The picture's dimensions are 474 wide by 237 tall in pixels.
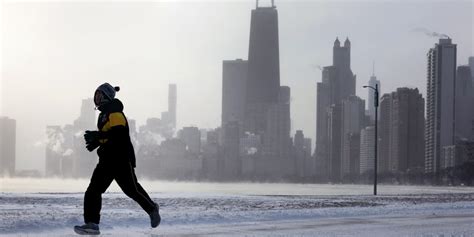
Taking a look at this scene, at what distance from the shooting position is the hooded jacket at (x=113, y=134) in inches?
368

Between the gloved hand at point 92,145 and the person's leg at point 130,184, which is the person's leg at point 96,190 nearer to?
the person's leg at point 130,184

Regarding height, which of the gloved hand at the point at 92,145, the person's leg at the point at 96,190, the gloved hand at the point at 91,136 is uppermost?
the gloved hand at the point at 91,136

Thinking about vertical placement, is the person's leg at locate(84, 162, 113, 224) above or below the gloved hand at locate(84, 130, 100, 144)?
below

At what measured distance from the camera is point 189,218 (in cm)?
1370

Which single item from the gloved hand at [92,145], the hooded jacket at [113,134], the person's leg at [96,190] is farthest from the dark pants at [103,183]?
the gloved hand at [92,145]

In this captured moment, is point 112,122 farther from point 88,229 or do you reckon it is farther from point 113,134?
point 88,229

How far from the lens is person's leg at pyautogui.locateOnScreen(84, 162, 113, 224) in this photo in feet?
31.4

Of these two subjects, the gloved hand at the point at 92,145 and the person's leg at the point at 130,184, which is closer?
the gloved hand at the point at 92,145

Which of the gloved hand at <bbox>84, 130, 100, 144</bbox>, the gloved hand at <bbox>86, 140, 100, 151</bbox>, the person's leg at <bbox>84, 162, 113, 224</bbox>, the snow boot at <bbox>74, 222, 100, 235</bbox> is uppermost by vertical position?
the gloved hand at <bbox>84, 130, 100, 144</bbox>

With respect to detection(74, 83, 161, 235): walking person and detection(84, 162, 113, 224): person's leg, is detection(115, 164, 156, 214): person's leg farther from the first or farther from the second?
detection(84, 162, 113, 224): person's leg

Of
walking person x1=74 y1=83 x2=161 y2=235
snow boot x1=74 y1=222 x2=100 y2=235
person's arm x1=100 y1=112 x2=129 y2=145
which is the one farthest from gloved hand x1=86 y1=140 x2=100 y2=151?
snow boot x1=74 y1=222 x2=100 y2=235

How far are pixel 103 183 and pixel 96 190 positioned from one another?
0.15 meters

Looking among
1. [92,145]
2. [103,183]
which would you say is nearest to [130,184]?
[103,183]

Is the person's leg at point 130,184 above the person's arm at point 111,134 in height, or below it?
below
